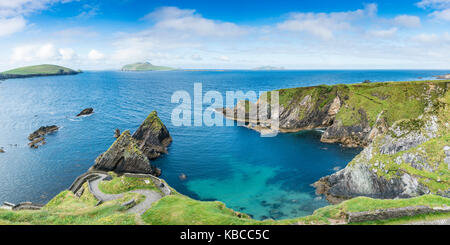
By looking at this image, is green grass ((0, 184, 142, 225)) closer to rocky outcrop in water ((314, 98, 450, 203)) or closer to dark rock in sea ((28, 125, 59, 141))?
rocky outcrop in water ((314, 98, 450, 203))

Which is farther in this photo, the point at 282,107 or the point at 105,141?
the point at 282,107

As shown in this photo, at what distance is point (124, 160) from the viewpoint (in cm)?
5488

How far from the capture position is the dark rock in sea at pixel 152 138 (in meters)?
67.0

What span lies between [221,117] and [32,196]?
74.1 metres

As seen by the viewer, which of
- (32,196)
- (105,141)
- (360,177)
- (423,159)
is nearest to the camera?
(423,159)

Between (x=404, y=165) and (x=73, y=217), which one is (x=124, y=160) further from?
(x=404, y=165)

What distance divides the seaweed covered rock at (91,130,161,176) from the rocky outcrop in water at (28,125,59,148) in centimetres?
3402

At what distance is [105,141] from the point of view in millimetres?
76875

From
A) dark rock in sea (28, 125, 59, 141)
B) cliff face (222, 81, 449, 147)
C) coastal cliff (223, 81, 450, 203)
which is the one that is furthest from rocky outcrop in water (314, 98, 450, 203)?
dark rock in sea (28, 125, 59, 141)

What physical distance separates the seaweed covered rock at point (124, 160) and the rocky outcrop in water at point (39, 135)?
34022mm

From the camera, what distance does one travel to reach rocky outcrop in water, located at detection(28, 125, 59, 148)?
2948 inches

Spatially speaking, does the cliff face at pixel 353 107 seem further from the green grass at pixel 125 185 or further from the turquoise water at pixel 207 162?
the green grass at pixel 125 185
